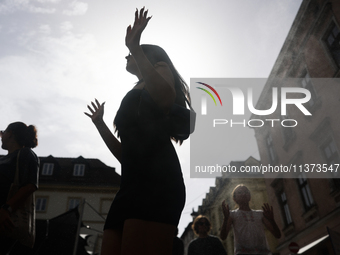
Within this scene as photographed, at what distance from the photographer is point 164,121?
1.05 m

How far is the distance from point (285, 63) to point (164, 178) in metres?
15.5

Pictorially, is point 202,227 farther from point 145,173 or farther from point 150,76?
point 150,76

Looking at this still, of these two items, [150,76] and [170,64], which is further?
[170,64]

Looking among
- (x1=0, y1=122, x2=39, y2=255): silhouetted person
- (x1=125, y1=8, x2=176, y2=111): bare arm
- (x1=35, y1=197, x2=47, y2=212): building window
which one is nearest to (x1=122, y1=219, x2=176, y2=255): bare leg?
(x1=125, y1=8, x2=176, y2=111): bare arm

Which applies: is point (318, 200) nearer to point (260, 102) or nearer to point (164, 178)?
point (260, 102)

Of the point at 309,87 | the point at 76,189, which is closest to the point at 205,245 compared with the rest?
the point at 309,87

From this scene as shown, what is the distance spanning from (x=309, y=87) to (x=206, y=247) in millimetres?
11138

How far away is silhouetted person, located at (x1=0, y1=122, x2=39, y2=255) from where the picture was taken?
1.89 meters

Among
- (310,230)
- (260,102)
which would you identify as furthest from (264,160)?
(310,230)

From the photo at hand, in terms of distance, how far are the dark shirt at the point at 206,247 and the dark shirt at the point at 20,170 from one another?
2413 mm

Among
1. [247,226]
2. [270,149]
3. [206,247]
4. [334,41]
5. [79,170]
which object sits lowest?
[206,247]

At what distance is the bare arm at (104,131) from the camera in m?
1.43

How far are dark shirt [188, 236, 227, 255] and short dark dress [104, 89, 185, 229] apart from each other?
2.95 m

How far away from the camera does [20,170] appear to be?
2109 mm
